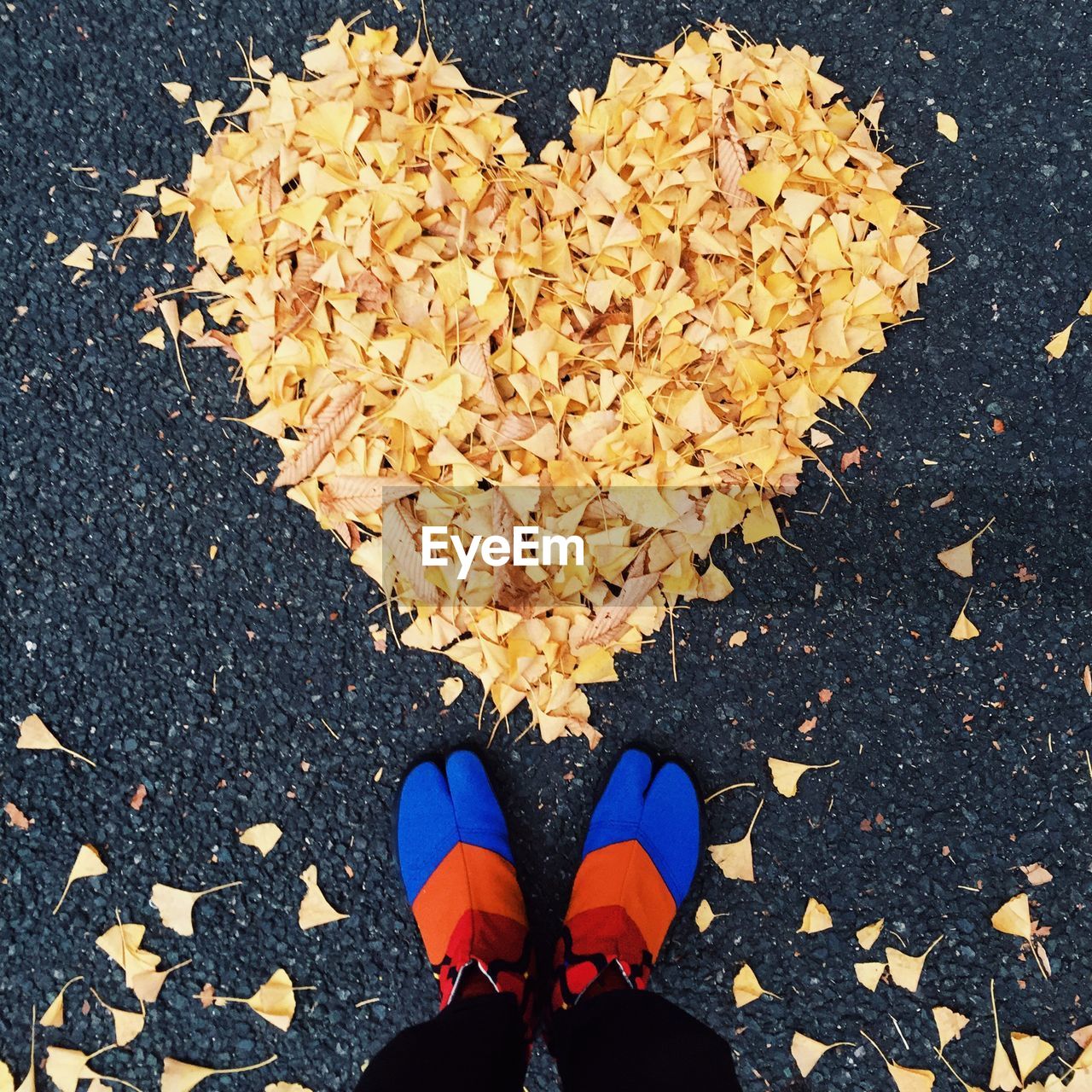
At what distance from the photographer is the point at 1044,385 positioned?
1.38m

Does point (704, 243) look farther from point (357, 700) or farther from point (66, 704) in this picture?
point (66, 704)

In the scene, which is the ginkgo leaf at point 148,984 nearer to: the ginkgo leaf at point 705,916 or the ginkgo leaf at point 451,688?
the ginkgo leaf at point 451,688

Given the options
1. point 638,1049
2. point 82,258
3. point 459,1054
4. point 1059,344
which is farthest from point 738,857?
point 82,258

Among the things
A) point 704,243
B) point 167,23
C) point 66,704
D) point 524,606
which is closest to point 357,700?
point 524,606

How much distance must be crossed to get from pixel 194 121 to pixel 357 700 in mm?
1040

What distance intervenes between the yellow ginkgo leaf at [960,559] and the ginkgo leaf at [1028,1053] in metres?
0.80

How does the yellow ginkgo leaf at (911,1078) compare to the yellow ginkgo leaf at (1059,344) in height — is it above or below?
below

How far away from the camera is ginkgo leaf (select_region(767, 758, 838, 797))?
4.41ft

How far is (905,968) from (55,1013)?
144 cm

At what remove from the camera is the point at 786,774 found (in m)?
1.34

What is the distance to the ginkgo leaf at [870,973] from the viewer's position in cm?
133

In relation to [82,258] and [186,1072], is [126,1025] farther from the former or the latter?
[82,258]

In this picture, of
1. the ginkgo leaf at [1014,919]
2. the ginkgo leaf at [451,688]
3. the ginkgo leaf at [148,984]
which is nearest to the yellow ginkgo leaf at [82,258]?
the ginkgo leaf at [451,688]

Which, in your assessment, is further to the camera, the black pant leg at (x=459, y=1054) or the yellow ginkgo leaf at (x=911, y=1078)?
the yellow ginkgo leaf at (x=911, y=1078)
